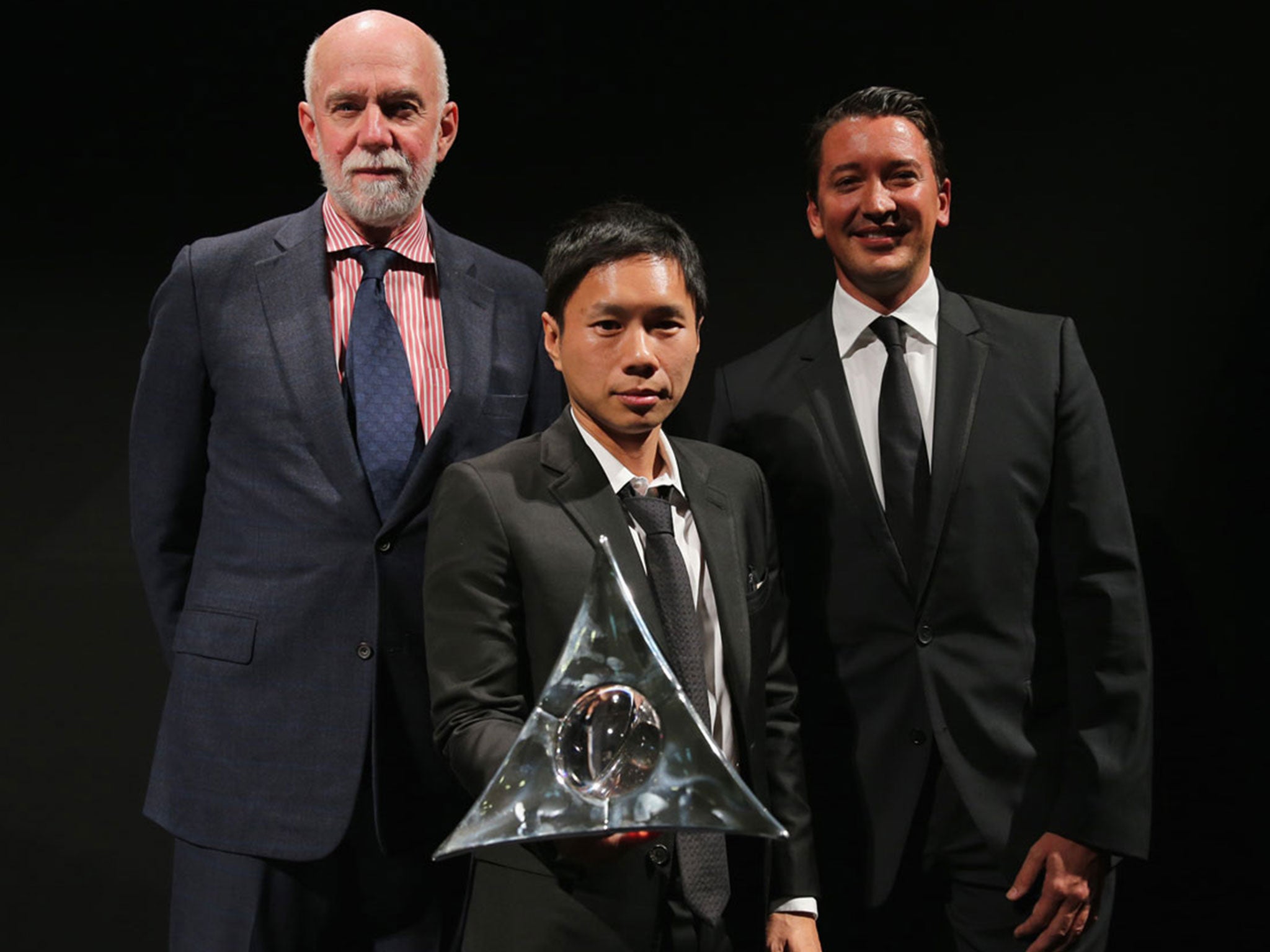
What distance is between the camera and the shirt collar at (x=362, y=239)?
2236 millimetres

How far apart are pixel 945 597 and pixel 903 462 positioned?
0.22m

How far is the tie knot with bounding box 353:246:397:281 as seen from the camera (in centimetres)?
221

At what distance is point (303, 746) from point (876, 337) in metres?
1.14


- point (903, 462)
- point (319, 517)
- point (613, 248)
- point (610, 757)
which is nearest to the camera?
point (610, 757)

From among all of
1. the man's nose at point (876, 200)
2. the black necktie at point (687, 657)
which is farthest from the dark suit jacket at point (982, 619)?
the black necktie at point (687, 657)

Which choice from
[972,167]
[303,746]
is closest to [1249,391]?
[972,167]

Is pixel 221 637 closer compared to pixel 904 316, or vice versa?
pixel 221 637

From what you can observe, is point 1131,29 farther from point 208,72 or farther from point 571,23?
point 208,72

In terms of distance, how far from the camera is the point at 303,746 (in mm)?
2080

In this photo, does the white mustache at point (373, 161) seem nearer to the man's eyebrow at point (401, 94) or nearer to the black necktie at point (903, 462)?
the man's eyebrow at point (401, 94)

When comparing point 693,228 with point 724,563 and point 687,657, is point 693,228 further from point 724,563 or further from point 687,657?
point 687,657

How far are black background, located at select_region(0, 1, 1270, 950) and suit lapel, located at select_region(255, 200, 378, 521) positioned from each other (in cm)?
75

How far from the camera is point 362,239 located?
2.25 meters

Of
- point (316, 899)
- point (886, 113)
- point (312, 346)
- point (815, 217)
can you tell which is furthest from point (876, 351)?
point (316, 899)
